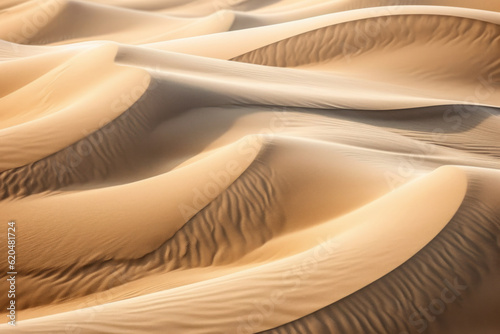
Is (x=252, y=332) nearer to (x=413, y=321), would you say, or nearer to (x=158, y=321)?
(x=158, y=321)

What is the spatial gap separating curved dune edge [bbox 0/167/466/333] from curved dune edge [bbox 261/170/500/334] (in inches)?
2.4

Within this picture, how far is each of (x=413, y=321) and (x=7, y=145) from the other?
4.40m

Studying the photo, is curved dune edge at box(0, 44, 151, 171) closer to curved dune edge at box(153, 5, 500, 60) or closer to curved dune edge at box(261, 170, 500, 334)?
curved dune edge at box(153, 5, 500, 60)

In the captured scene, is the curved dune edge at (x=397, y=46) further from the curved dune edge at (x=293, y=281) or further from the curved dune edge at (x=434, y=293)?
the curved dune edge at (x=434, y=293)

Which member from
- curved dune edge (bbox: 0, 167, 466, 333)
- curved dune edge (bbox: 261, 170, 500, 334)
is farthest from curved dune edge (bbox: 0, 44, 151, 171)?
curved dune edge (bbox: 261, 170, 500, 334)

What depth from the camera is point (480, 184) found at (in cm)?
430

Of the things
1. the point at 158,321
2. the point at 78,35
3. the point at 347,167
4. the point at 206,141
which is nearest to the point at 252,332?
the point at 158,321

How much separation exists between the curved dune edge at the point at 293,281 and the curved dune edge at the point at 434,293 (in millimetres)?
61

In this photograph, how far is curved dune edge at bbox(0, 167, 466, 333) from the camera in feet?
10.8

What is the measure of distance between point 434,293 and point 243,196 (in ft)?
6.84

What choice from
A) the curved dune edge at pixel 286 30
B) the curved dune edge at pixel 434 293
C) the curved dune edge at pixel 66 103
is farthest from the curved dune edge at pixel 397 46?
the curved dune edge at pixel 434 293

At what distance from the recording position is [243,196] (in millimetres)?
5301

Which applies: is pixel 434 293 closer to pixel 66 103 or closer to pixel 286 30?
pixel 66 103

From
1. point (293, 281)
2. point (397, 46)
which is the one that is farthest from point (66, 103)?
point (397, 46)
